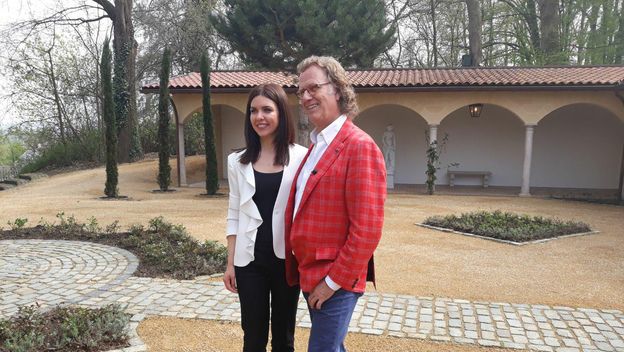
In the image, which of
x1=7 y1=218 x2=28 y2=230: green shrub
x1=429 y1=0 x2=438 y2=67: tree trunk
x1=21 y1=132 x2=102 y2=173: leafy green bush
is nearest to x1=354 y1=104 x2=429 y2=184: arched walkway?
x1=429 y1=0 x2=438 y2=67: tree trunk

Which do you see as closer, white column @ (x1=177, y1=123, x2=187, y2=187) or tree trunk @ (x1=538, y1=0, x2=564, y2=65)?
white column @ (x1=177, y1=123, x2=187, y2=187)

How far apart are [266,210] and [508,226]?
6.47 metres

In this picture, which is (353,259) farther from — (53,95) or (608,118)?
(53,95)

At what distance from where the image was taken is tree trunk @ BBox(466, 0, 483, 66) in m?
17.9

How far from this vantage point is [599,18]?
20.1 m

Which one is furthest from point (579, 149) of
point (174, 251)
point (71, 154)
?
point (71, 154)

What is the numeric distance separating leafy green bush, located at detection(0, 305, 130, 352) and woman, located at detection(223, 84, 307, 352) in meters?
1.59

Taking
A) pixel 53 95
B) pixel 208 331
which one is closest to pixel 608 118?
pixel 208 331

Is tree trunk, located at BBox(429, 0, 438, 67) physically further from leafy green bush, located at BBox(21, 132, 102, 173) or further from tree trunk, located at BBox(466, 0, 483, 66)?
leafy green bush, located at BBox(21, 132, 102, 173)

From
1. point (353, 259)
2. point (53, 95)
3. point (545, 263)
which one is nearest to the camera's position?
point (353, 259)

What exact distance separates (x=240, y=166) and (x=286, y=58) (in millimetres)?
9355

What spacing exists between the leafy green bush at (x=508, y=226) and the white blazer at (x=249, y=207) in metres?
5.79

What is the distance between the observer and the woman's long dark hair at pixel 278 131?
6.65ft

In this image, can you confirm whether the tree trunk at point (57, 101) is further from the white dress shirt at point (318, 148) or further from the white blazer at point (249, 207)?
the white dress shirt at point (318, 148)
